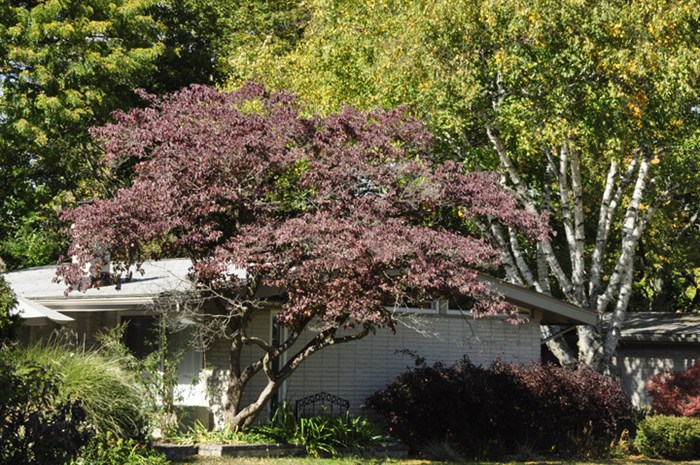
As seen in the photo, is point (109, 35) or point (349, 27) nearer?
point (349, 27)

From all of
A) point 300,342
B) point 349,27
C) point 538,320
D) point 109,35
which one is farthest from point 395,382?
point 109,35

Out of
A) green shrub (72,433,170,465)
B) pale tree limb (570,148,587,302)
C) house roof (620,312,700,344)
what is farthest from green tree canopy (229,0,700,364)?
green shrub (72,433,170,465)

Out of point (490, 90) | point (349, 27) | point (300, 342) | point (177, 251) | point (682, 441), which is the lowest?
point (682, 441)

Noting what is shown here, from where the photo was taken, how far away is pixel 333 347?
20.2 m

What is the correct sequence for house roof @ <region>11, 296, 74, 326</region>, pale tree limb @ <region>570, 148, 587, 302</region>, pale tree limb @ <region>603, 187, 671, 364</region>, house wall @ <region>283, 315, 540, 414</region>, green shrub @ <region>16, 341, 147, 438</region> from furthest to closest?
pale tree limb @ <region>603, 187, 671, 364</region>
pale tree limb @ <region>570, 148, 587, 302</region>
house wall @ <region>283, 315, 540, 414</region>
house roof @ <region>11, 296, 74, 326</region>
green shrub @ <region>16, 341, 147, 438</region>

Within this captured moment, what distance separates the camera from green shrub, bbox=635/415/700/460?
67.2ft

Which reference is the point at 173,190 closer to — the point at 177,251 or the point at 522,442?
the point at 177,251

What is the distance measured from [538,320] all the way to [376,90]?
6.74m

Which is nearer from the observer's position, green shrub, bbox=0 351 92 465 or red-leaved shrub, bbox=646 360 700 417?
green shrub, bbox=0 351 92 465

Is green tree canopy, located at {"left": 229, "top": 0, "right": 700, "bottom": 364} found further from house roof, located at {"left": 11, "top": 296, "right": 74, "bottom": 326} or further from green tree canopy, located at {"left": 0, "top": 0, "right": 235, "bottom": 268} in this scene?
house roof, located at {"left": 11, "top": 296, "right": 74, "bottom": 326}

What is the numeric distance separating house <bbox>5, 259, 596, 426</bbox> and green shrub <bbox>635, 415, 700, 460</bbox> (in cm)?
304

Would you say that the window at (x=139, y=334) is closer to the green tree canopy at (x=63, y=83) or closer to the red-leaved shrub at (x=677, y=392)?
the green tree canopy at (x=63, y=83)

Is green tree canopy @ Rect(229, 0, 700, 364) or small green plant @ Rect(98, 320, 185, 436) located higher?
green tree canopy @ Rect(229, 0, 700, 364)

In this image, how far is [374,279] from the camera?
579 inches
